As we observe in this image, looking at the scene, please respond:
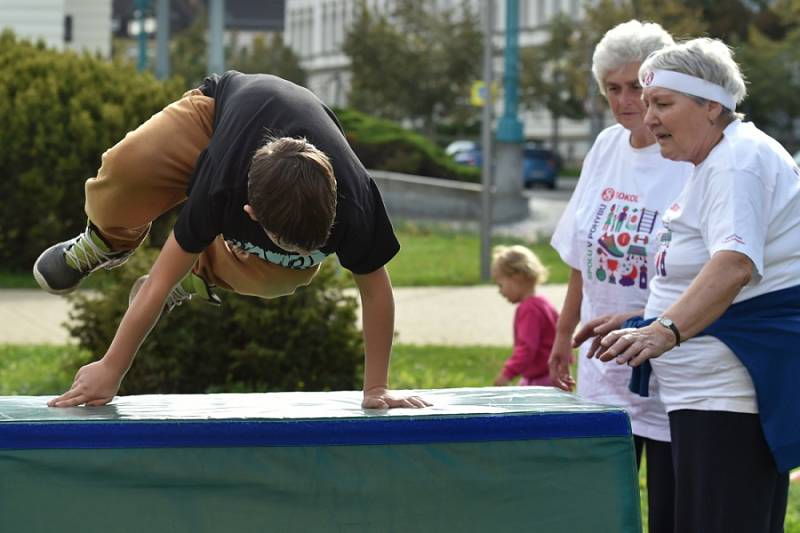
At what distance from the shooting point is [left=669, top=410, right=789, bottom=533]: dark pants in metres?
3.98

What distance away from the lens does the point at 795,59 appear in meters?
41.9

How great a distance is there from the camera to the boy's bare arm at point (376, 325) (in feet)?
13.5

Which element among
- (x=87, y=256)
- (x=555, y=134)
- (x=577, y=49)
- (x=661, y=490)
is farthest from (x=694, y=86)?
(x=555, y=134)

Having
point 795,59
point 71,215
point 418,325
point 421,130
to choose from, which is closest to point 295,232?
point 418,325

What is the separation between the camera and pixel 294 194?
3.58 meters

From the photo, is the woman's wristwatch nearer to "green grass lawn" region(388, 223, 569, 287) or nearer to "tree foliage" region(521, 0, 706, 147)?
"green grass lawn" region(388, 223, 569, 287)

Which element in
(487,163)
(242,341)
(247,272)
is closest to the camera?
(247,272)

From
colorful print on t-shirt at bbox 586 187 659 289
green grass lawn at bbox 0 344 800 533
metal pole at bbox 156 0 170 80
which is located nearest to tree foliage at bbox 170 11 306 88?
metal pole at bbox 156 0 170 80

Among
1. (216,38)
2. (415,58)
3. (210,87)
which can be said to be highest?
(210,87)

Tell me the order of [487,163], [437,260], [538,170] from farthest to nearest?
[538,170], [437,260], [487,163]

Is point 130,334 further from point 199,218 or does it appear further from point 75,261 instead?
point 75,261

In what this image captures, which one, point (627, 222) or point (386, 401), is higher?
point (627, 222)

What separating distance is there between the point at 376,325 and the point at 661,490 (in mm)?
1211

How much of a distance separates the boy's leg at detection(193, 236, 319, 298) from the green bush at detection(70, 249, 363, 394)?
3.20 m
